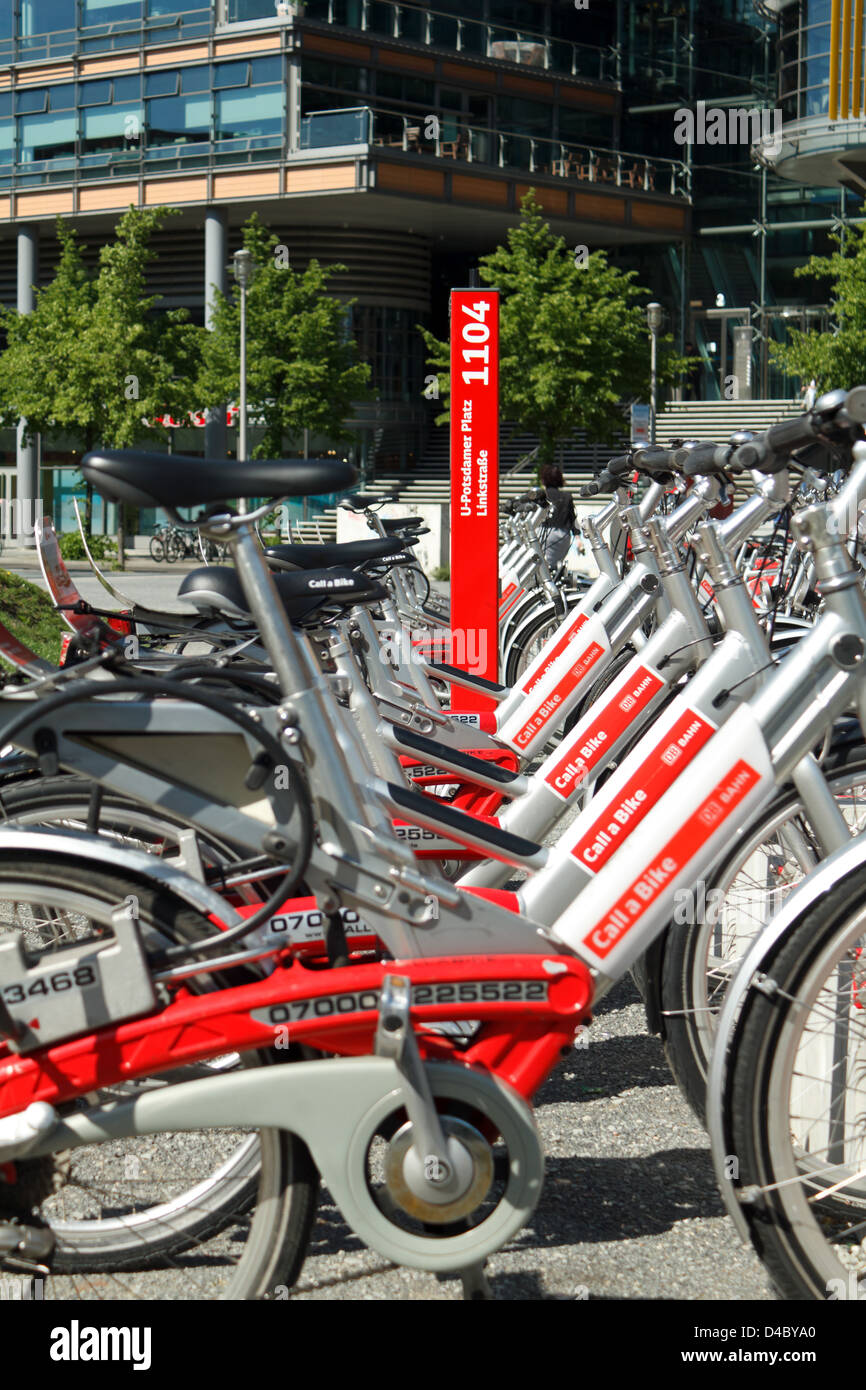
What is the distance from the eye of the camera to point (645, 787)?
2.74m

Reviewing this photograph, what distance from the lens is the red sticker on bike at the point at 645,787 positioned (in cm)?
272

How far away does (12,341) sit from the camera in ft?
127

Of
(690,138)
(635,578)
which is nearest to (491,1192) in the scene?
(635,578)

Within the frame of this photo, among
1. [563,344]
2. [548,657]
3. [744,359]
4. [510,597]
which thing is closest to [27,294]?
[563,344]

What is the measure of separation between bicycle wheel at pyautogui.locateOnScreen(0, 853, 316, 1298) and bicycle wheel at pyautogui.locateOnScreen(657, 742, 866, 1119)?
1.02 meters

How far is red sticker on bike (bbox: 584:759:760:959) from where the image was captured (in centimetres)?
260

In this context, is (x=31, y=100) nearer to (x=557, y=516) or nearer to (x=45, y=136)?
(x=45, y=136)

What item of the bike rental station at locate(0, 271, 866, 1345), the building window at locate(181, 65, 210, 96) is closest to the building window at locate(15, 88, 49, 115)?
the building window at locate(181, 65, 210, 96)

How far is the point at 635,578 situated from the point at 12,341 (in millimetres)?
36497

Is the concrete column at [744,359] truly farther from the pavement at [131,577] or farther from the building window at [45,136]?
the pavement at [131,577]

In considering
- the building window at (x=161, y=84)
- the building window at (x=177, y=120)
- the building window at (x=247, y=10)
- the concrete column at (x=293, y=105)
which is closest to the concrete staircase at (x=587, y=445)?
the concrete column at (x=293, y=105)

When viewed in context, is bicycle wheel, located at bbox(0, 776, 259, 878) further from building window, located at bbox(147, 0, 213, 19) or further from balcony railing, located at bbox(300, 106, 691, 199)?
building window, located at bbox(147, 0, 213, 19)

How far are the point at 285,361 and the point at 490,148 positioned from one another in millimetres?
11779

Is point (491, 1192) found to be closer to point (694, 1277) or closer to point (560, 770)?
point (694, 1277)
